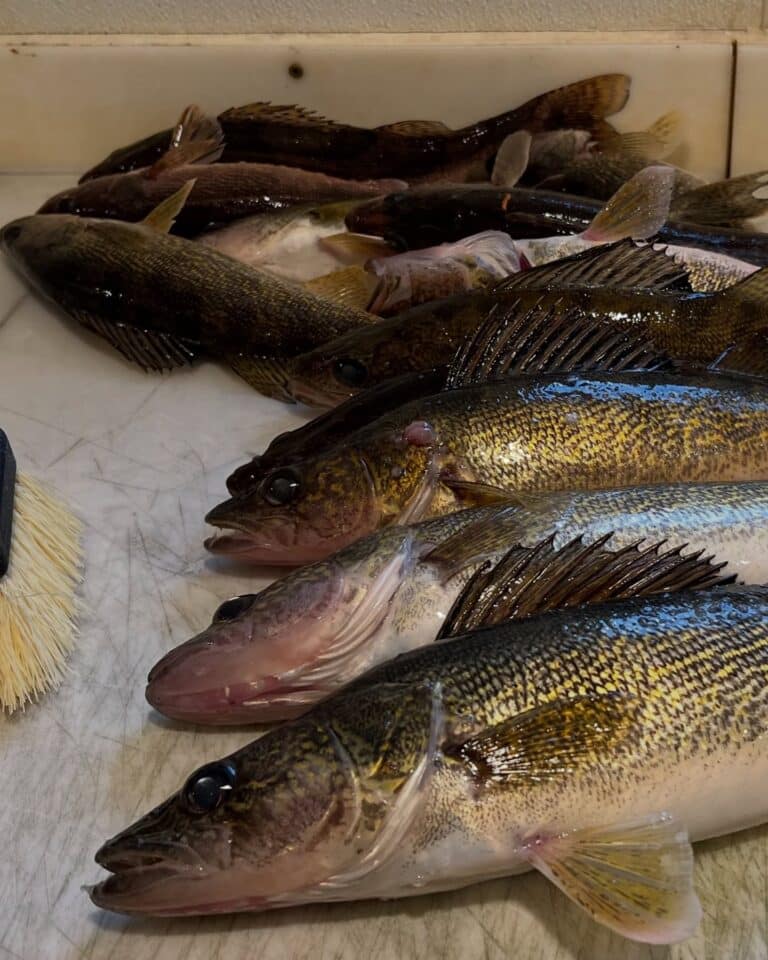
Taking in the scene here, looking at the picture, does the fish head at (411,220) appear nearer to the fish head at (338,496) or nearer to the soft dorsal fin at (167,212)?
the soft dorsal fin at (167,212)

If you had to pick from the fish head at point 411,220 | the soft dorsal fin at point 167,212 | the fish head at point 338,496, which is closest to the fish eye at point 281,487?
the fish head at point 338,496

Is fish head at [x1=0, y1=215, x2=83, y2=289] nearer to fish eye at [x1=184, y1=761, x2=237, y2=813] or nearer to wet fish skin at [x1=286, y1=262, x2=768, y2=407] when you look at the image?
wet fish skin at [x1=286, y1=262, x2=768, y2=407]

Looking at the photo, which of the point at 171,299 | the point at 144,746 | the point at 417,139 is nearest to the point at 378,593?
the point at 144,746

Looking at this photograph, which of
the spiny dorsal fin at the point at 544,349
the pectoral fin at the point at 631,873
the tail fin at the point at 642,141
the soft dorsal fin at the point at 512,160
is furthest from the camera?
the tail fin at the point at 642,141

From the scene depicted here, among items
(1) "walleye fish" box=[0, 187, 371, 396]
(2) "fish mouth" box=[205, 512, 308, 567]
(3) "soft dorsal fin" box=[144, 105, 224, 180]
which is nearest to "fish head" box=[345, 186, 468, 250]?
(1) "walleye fish" box=[0, 187, 371, 396]

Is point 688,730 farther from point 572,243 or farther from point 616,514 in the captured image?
point 572,243

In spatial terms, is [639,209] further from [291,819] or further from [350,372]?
[291,819]

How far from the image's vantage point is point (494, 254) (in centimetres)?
202

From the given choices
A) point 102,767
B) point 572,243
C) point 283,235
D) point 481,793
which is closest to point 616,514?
point 481,793

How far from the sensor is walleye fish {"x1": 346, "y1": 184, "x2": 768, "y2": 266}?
2.09 meters

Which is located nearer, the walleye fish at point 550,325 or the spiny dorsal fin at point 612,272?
the walleye fish at point 550,325

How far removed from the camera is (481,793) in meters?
1.04

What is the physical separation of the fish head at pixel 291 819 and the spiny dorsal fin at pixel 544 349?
2.26 ft

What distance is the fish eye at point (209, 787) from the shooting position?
106cm
